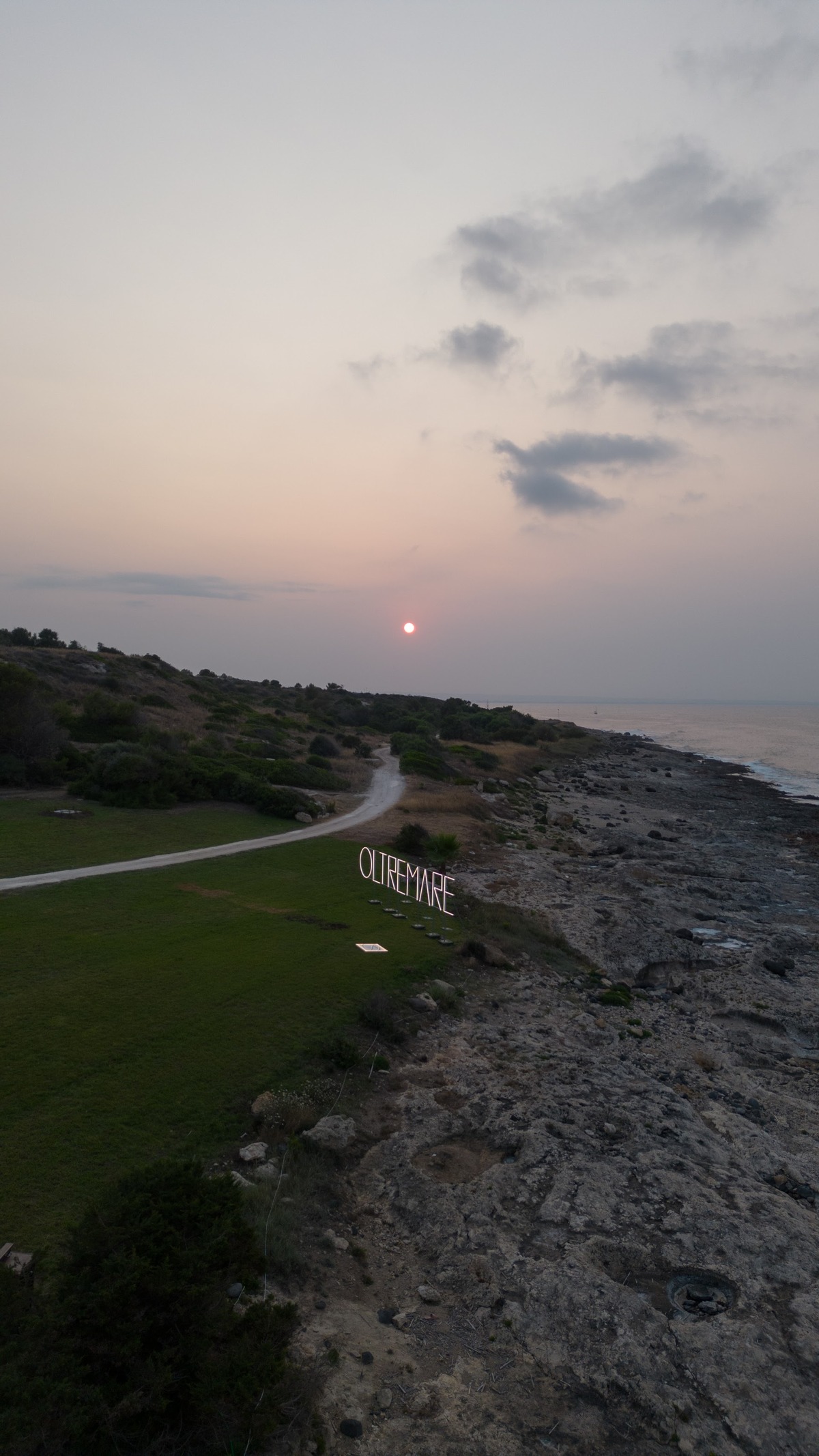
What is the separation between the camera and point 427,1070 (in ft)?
48.7

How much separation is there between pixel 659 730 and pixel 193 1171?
7462 inches

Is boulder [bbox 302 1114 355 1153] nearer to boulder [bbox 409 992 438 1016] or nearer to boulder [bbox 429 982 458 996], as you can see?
boulder [bbox 409 992 438 1016]

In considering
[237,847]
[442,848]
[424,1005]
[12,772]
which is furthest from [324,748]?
[424,1005]

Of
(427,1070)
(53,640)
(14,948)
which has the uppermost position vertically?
(53,640)

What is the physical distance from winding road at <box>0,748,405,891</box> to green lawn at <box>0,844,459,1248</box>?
82 centimetres

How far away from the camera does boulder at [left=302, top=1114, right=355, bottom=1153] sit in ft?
38.3

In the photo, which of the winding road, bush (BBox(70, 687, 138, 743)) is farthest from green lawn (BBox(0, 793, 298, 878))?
bush (BBox(70, 687, 138, 743))

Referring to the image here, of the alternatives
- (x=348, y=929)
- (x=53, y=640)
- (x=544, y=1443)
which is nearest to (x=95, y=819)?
(x=348, y=929)

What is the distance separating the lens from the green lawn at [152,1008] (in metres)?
10.5

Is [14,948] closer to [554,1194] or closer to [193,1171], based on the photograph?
[193,1171]

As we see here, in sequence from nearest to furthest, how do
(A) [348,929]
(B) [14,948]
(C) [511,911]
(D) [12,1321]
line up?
(D) [12,1321] < (B) [14,948] < (A) [348,929] < (C) [511,911]

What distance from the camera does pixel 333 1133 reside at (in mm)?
11914

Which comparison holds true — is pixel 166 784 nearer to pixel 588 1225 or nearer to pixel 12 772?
pixel 12 772

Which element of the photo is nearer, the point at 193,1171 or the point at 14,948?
the point at 193,1171
